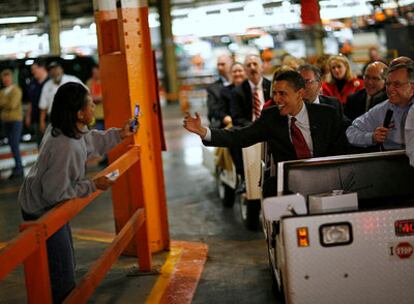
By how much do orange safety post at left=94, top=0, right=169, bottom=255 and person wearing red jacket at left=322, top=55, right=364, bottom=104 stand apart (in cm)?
278

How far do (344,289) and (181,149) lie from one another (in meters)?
13.9

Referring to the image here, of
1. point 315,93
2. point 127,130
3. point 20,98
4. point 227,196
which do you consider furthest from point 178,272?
point 20,98

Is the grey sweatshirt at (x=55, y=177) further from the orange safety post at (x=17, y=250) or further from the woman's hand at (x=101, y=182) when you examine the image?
the orange safety post at (x=17, y=250)

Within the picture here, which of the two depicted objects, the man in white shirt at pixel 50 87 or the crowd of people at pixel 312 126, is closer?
the crowd of people at pixel 312 126

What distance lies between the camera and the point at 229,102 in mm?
10914

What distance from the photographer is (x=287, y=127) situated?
20.3 feet

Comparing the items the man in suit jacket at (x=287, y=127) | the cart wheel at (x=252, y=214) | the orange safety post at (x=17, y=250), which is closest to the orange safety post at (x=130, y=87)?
the cart wheel at (x=252, y=214)

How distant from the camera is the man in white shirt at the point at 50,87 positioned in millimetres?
14570

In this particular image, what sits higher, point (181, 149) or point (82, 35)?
point (82, 35)

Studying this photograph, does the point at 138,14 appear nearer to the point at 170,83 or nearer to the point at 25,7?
the point at 25,7

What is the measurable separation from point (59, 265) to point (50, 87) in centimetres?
1011

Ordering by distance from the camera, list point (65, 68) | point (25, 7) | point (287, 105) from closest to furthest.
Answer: point (287, 105) < point (65, 68) < point (25, 7)

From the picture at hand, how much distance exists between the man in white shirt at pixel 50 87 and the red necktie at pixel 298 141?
8.90 meters

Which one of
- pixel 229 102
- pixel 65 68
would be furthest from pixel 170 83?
pixel 229 102
